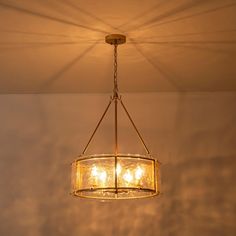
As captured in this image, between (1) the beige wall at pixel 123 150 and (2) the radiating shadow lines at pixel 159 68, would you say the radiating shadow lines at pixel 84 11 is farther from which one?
(1) the beige wall at pixel 123 150

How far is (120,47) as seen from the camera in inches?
110

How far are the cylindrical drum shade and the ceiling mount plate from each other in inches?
27.0

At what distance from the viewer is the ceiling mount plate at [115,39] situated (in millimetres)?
2617

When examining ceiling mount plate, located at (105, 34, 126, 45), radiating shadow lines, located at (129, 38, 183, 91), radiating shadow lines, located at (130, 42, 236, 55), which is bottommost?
ceiling mount plate, located at (105, 34, 126, 45)

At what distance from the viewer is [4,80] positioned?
3387 mm

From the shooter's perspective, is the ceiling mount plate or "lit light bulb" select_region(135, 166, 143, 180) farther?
the ceiling mount plate

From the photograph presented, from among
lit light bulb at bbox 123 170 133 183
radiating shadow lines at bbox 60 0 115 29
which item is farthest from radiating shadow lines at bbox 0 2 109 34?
lit light bulb at bbox 123 170 133 183

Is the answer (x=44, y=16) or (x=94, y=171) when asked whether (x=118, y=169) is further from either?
(x=44, y=16)

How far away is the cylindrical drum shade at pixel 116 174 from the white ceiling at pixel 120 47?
2.30 ft

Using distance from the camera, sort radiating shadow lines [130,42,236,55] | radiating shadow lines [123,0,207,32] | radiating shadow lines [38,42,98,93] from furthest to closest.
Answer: radiating shadow lines [38,42,98,93], radiating shadow lines [130,42,236,55], radiating shadow lines [123,0,207,32]

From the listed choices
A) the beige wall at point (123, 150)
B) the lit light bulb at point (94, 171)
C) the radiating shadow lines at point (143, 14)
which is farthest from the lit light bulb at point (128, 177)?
the beige wall at point (123, 150)

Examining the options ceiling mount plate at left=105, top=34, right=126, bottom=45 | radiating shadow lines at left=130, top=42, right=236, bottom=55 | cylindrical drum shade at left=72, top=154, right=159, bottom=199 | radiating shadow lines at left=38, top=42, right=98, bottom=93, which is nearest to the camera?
cylindrical drum shade at left=72, top=154, right=159, bottom=199

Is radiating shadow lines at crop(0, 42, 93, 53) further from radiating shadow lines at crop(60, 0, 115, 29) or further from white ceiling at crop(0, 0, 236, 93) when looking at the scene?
radiating shadow lines at crop(60, 0, 115, 29)

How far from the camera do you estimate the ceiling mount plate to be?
262 centimetres
